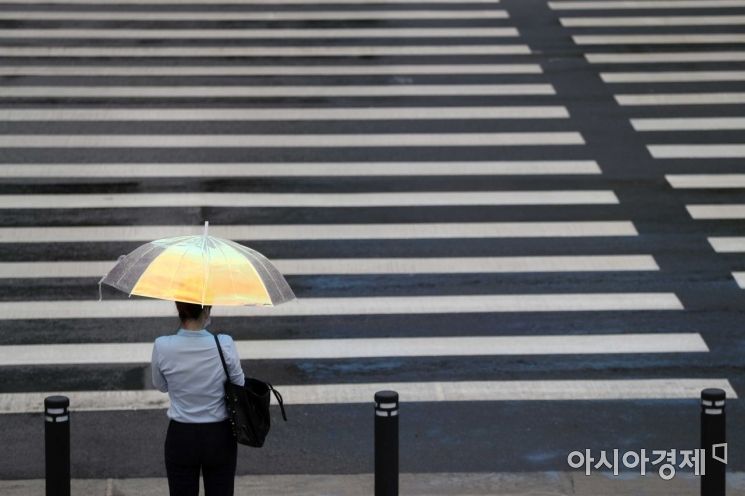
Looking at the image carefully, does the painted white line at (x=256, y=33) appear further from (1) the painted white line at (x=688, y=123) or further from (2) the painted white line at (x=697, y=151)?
(2) the painted white line at (x=697, y=151)

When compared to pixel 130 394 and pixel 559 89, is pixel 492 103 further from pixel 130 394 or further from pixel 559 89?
pixel 130 394

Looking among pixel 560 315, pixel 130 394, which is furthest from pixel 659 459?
pixel 130 394

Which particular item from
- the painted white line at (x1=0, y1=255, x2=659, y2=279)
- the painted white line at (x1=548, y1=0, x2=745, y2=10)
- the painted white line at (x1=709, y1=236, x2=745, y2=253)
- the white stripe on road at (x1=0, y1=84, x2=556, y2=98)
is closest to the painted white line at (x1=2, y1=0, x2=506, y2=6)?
the painted white line at (x1=548, y1=0, x2=745, y2=10)

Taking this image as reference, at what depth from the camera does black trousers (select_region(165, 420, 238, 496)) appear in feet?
21.9

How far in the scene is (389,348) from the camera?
11.3 meters

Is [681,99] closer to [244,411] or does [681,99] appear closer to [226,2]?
[226,2]

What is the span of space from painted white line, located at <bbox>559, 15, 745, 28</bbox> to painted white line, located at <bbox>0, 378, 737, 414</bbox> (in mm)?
10434

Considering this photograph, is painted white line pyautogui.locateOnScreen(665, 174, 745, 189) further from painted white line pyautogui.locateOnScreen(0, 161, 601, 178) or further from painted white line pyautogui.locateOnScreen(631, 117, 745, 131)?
painted white line pyautogui.locateOnScreen(631, 117, 745, 131)

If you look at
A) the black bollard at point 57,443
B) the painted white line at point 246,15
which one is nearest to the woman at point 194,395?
the black bollard at point 57,443

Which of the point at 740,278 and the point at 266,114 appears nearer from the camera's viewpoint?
the point at 740,278

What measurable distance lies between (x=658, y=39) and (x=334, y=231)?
781 centimetres

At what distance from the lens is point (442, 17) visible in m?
20.3

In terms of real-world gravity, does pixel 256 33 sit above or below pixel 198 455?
above

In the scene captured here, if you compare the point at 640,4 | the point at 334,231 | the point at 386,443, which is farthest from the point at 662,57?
the point at 386,443
